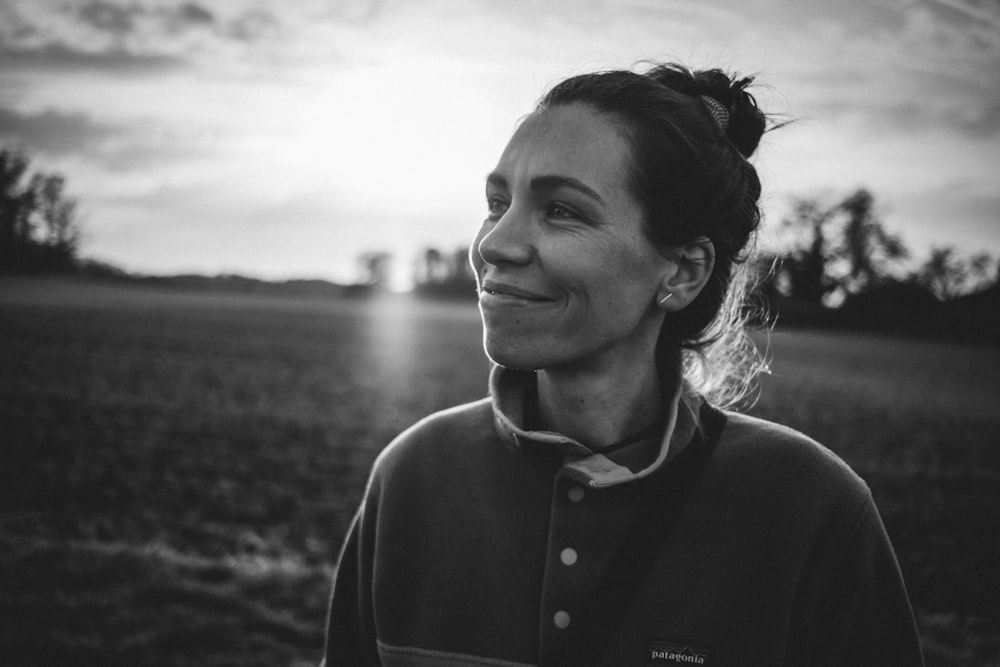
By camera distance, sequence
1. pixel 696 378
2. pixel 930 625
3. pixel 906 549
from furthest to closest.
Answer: pixel 906 549 → pixel 930 625 → pixel 696 378

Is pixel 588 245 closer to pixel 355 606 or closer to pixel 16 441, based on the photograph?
pixel 355 606

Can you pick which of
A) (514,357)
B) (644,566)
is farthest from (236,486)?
(644,566)

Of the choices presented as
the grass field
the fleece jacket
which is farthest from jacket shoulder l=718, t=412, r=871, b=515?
the grass field

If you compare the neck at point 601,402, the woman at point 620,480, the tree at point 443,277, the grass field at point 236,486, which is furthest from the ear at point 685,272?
the tree at point 443,277

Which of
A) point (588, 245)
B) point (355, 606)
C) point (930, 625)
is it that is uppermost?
point (588, 245)

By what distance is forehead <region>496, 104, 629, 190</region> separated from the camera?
61.4 inches

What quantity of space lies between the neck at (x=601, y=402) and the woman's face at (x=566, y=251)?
5.1 inches

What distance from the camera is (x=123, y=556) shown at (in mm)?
5137

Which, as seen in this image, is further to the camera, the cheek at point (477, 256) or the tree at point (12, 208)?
the tree at point (12, 208)

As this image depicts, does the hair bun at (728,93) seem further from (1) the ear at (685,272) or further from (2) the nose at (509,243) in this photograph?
(2) the nose at (509,243)

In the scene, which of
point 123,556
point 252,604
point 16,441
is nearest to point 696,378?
point 252,604

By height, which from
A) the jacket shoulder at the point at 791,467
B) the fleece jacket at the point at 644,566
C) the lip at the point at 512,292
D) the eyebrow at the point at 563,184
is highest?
the eyebrow at the point at 563,184

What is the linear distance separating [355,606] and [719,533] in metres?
1.08

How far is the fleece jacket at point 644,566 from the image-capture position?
152cm
